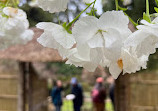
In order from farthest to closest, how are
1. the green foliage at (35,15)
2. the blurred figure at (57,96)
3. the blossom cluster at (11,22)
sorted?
the blurred figure at (57,96) < the green foliage at (35,15) < the blossom cluster at (11,22)

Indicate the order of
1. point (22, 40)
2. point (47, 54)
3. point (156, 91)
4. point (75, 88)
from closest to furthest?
1. point (22, 40)
2. point (47, 54)
3. point (156, 91)
4. point (75, 88)

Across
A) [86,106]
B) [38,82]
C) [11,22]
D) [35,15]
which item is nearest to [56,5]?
[11,22]

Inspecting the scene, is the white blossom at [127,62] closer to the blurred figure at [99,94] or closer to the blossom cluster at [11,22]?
the blossom cluster at [11,22]

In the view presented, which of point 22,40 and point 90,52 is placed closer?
point 90,52

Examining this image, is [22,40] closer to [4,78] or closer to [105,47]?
[105,47]

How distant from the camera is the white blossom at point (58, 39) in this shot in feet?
1.44

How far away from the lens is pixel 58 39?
444 mm

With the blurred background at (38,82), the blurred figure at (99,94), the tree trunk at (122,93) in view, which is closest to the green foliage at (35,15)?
the blurred background at (38,82)

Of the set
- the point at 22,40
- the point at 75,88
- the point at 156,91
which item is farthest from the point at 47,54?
the point at 22,40

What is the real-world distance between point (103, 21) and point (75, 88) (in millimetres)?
4489

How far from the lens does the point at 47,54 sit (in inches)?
138

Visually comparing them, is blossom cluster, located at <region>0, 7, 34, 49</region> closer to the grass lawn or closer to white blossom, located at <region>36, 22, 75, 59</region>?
→ white blossom, located at <region>36, 22, 75, 59</region>

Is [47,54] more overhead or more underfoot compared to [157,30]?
more overhead

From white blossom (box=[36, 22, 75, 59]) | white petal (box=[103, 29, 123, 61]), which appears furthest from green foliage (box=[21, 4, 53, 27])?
white petal (box=[103, 29, 123, 61])
